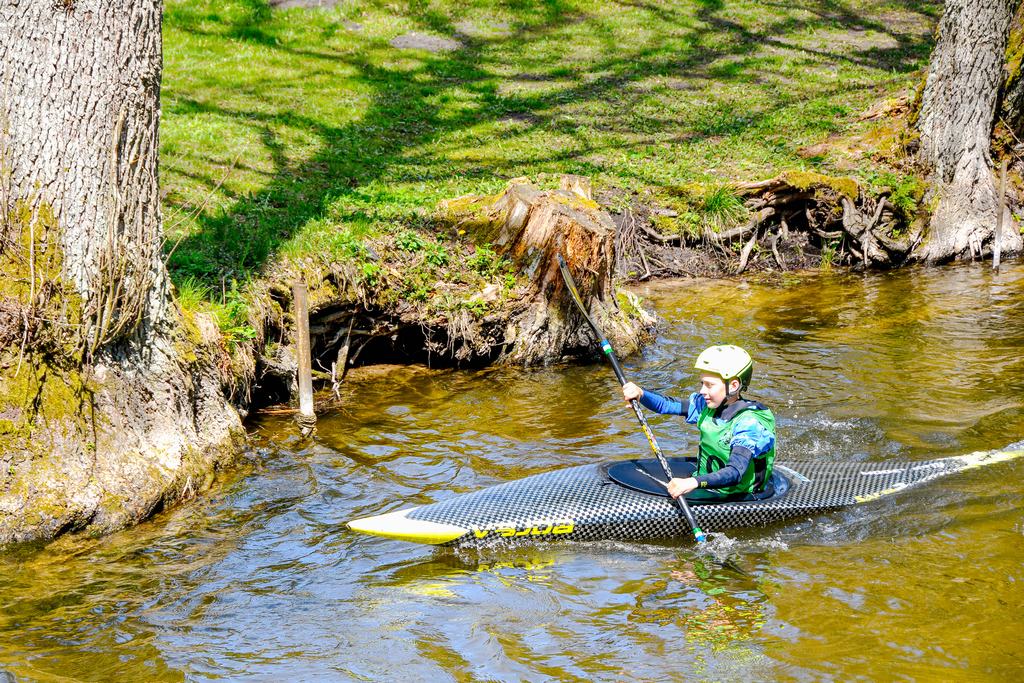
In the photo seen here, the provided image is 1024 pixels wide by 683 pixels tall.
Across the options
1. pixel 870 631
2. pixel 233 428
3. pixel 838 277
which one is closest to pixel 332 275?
pixel 233 428

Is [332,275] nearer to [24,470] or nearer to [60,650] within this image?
[24,470]

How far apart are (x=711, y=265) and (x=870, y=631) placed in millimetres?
8219

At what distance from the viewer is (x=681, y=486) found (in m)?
6.00

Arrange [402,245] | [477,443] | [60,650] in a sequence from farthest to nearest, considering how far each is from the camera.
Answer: [402,245] → [477,443] → [60,650]

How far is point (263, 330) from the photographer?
8.23 m

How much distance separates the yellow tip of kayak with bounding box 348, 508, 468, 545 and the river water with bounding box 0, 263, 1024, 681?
0.49 feet

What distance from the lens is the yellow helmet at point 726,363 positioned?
20.4 feet

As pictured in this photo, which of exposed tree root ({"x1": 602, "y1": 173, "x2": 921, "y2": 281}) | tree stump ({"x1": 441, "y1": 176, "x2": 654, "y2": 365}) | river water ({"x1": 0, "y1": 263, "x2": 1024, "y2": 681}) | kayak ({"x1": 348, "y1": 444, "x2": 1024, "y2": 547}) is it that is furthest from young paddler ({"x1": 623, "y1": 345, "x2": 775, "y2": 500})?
exposed tree root ({"x1": 602, "y1": 173, "x2": 921, "y2": 281})

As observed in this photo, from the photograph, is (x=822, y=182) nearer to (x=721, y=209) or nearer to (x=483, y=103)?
(x=721, y=209)

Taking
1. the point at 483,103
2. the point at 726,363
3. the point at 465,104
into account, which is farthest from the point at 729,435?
the point at 483,103

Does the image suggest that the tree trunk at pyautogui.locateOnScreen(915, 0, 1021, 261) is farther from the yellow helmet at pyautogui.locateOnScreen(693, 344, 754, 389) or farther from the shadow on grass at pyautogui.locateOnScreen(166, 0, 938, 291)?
the yellow helmet at pyautogui.locateOnScreen(693, 344, 754, 389)

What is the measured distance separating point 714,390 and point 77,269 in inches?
169

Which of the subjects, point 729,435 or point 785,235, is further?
point 785,235

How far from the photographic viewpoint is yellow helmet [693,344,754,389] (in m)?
6.23
